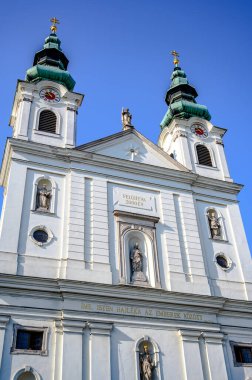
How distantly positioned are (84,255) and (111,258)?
1.03 m

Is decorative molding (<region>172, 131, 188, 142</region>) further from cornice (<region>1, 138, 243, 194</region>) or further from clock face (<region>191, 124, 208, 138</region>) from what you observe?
cornice (<region>1, 138, 243, 194</region>)

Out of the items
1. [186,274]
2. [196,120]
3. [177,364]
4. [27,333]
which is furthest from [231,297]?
[196,120]

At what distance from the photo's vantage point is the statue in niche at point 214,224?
63.4 ft

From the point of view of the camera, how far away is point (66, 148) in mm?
18797

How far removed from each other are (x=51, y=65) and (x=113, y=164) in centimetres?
842

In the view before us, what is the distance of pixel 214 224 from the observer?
64.3 ft

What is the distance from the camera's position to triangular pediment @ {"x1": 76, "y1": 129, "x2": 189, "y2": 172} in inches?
788

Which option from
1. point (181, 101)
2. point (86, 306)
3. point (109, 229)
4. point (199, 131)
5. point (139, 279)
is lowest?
point (86, 306)

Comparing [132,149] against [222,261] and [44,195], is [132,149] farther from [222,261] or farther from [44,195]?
[222,261]

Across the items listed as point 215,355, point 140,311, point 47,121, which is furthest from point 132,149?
point 215,355

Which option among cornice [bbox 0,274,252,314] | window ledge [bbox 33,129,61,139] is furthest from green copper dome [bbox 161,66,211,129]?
cornice [bbox 0,274,252,314]

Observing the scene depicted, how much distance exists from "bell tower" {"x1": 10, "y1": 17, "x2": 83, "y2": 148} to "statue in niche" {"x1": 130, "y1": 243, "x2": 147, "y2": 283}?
5.60 meters

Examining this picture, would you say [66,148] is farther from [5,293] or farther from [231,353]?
[231,353]

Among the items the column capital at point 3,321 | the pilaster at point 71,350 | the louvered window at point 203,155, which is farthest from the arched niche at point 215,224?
the column capital at point 3,321
